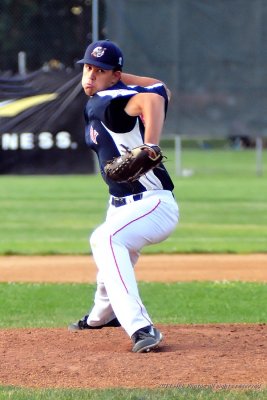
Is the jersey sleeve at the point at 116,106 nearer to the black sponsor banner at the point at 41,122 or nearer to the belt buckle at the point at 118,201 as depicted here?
the belt buckle at the point at 118,201

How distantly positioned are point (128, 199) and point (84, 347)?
80 centimetres

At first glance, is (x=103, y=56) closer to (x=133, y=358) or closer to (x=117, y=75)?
(x=117, y=75)

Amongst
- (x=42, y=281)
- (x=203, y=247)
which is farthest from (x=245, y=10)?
(x=42, y=281)

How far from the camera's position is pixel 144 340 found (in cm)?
488

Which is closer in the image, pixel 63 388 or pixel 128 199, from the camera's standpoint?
pixel 63 388

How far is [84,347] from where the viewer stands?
5121 mm

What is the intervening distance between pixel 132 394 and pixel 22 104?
35.0 ft

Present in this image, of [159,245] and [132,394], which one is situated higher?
[132,394]

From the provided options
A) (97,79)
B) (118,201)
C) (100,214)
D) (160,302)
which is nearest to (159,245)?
(100,214)

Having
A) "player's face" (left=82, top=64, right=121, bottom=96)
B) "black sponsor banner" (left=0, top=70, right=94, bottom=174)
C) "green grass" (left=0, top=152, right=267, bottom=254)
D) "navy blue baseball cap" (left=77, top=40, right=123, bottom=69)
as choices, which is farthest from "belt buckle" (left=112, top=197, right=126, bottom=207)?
"black sponsor banner" (left=0, top=70, right=94, bottom=174)

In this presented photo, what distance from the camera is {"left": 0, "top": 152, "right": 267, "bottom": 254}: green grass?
435 inches

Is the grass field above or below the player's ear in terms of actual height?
below

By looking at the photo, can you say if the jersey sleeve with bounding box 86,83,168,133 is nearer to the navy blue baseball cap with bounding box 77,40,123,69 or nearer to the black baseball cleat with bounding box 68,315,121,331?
the navy blue baseball cap with bounding box 77,40,123,69

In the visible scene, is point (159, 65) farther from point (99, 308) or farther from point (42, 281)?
point (99, 308)
